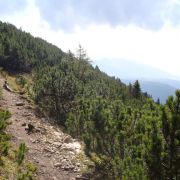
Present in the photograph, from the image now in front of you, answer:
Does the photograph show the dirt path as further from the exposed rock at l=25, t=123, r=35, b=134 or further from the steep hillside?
the steep hillside

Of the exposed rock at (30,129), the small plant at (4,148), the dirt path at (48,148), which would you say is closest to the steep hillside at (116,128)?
the dirt path at (48,148)

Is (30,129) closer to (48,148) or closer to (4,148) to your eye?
(48,148)

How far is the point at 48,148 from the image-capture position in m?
23.5

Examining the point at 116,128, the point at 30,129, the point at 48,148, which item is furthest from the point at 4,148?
the point at 30,129

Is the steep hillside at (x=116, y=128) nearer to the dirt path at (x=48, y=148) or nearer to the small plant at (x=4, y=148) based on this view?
the dirt path at (x=48, y=148)

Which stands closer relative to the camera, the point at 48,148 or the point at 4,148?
the point at 4,148

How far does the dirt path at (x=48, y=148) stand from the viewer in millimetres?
19812

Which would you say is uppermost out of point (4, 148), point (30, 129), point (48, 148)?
point (30, 129)

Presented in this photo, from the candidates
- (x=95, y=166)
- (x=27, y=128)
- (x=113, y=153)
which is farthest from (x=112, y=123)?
(x=27, y=128)

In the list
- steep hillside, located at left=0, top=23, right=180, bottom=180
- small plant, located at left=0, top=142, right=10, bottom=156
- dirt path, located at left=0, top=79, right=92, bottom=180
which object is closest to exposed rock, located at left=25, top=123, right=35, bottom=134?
dirt path, located at left=0, top=79, right=92, bottom=180

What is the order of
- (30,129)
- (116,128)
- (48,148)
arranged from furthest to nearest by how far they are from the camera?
(30,129) → (48,148) → (116,128)

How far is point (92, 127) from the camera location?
20719mm

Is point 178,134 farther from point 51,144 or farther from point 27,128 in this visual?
point 27,128

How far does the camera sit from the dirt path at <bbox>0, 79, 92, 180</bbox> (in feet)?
65.0
